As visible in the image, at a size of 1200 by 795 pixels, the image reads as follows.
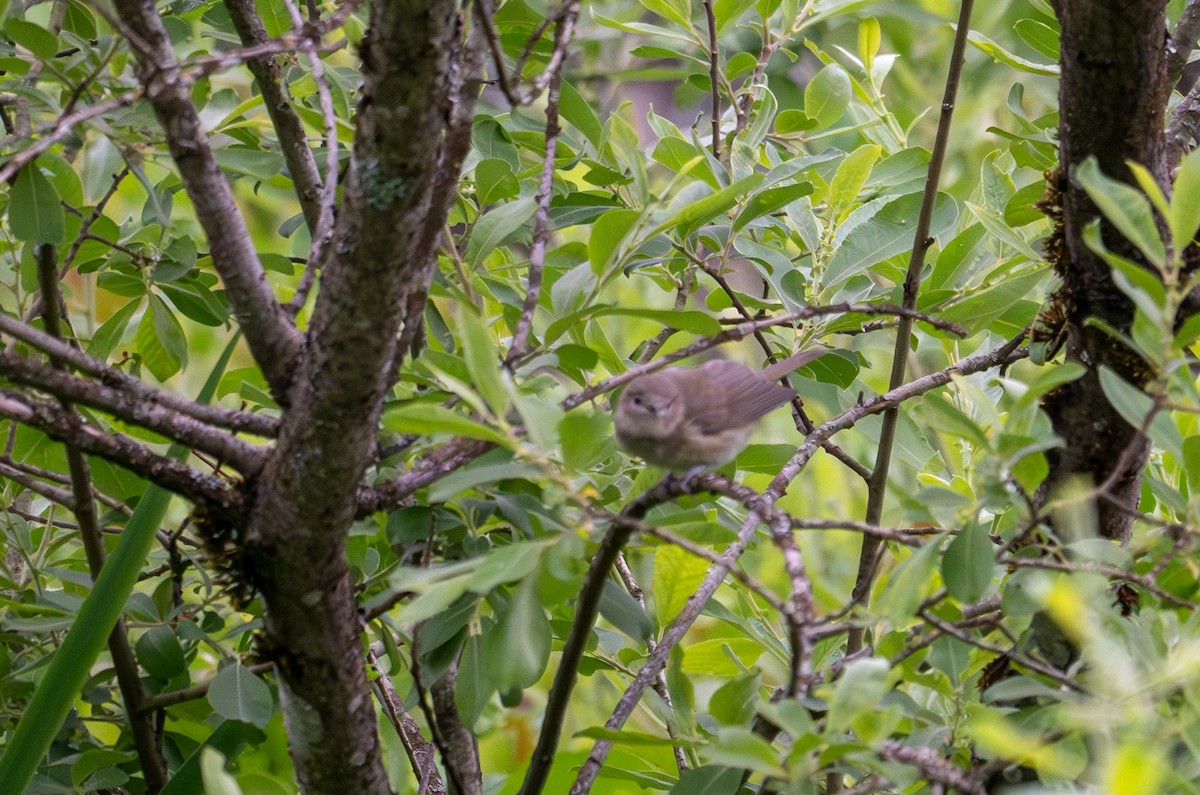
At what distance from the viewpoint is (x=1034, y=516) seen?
115 centimetres

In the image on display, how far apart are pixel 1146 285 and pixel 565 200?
4.02 feet

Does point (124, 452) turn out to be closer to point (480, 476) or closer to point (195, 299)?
point (480, 476)

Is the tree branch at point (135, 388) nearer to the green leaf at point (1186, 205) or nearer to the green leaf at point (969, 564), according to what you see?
the green leaf at point (969, 564)

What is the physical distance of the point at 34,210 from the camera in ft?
5.38

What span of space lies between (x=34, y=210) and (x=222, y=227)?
483 mm

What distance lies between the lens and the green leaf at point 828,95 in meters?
2.30

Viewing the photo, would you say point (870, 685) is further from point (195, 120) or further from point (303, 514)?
point (195, 120)

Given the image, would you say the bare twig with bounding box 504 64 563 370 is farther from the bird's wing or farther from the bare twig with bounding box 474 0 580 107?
the bird's wing

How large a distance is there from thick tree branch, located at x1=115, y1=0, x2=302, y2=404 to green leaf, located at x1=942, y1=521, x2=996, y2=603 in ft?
2.71

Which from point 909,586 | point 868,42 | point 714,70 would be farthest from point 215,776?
point 868,42

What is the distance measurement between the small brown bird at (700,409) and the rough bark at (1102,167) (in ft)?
1.65

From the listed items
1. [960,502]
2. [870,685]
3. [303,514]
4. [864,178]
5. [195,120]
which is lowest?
[870,685]

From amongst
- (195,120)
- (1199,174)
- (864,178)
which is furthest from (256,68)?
(1199,174)

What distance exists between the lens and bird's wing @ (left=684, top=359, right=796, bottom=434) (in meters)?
2.25
